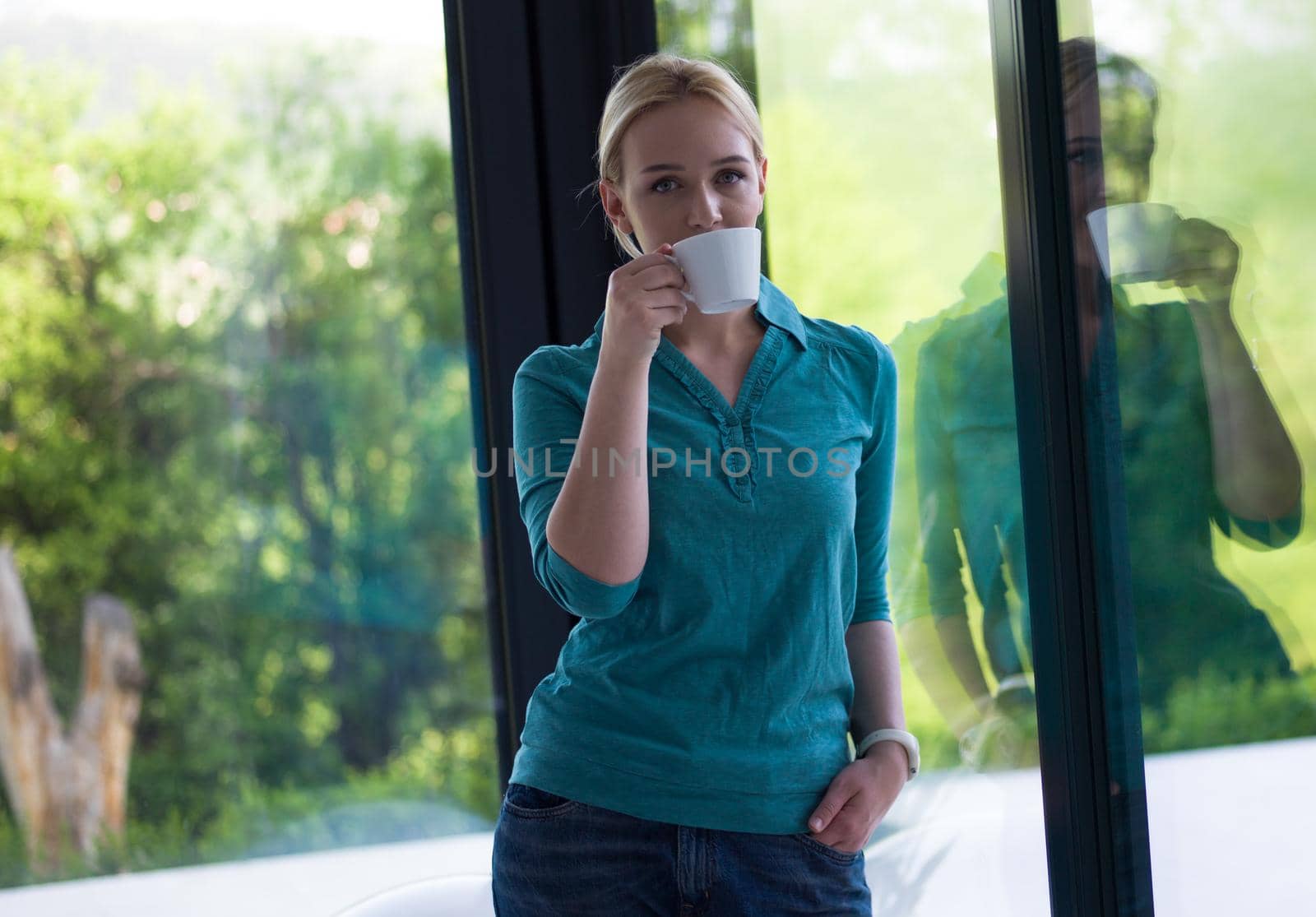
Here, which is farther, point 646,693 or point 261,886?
point 261,886

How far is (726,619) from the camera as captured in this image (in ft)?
3.24

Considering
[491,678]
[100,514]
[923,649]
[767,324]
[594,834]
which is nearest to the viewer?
[594,834]

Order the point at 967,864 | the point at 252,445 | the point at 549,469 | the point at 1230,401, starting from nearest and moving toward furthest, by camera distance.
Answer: the point at 1230,401
the point at 549,469
the point at 967,864
the point at 252,445

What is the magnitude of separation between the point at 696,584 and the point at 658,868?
0.79ft

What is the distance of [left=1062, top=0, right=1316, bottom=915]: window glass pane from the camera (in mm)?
864

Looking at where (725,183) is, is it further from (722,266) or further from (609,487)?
(609,487)

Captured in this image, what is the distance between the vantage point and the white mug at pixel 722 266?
3.05ft

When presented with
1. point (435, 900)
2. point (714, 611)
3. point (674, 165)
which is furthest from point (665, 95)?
point (435, 900)

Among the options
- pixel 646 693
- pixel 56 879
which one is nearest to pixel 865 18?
pixel 646 693

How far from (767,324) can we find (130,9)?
58.2 inches

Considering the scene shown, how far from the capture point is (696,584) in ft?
3.24

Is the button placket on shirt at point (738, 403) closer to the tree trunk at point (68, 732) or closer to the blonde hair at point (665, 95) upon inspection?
the blonde hair at point (665, 95)

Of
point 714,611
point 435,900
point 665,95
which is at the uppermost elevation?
point 665,95

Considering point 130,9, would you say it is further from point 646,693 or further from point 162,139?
point 646,693
